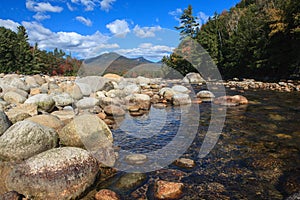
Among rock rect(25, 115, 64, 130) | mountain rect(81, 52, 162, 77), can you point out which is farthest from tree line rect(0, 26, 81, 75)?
rock rect(25, 115, 64, 130)

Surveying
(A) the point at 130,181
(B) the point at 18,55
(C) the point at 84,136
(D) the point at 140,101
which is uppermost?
(B) the point at 18,55

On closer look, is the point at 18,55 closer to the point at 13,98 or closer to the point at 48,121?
the point at 13,98

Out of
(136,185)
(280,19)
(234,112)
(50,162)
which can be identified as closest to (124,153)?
(136,185)

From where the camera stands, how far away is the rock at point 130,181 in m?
3.53

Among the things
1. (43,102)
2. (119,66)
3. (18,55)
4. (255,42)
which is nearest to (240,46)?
(255,42)

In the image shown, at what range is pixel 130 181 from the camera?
12.1 ft

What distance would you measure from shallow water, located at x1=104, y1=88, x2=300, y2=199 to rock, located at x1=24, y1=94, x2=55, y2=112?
9.98 ft

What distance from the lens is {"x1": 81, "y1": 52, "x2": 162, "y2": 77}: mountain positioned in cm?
1290

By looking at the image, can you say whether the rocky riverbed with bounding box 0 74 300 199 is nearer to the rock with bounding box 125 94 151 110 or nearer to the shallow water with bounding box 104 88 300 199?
the shallow water with bounding box 104 88 300 199

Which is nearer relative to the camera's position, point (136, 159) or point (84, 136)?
point (136, 159)

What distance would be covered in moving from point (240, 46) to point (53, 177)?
29.6 metres

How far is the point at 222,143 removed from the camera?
5.37 meters

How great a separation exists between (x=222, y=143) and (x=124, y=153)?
237 cm

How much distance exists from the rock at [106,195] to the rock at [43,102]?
6.14 metres
